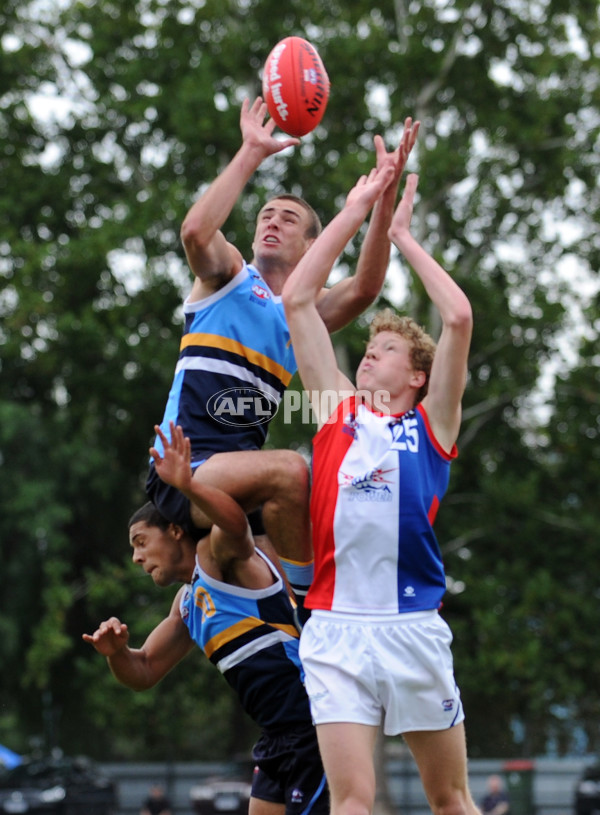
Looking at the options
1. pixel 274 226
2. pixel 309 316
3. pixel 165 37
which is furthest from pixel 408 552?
pixel 165 37

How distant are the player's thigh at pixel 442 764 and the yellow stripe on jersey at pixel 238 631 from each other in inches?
37.8

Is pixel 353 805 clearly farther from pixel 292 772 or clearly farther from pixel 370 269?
pixel 370 269

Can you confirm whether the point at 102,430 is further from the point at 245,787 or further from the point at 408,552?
the point at 408,552

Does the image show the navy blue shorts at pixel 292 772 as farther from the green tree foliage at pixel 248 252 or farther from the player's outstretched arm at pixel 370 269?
the green tree foliage at pixel 248 252

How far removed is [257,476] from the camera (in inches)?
176

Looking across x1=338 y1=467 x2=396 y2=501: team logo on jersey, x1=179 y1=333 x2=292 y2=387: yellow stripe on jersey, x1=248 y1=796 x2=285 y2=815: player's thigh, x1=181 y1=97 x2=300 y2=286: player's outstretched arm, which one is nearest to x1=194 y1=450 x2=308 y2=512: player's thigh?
x1=338 y1=467 x2=396 y2=501: team logo on jersey

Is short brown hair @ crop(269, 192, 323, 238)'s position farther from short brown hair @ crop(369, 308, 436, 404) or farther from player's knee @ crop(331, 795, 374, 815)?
player's knee @ crop(331, 795, 374, 815)

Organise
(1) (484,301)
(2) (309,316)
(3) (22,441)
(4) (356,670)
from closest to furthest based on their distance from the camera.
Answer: (4) (356,670) → (2) (309,316) → (1) (484,301) → (3) (22,441)

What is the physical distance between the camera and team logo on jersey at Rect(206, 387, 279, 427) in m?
4.87

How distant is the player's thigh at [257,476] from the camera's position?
4473 mm

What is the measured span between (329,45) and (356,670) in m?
18.5

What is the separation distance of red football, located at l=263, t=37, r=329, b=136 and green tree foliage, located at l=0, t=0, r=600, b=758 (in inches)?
537

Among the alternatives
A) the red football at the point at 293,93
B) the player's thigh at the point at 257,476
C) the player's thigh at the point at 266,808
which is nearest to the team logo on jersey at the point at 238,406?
the player's thigh at the point at 257,476

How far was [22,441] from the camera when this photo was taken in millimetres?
22031
